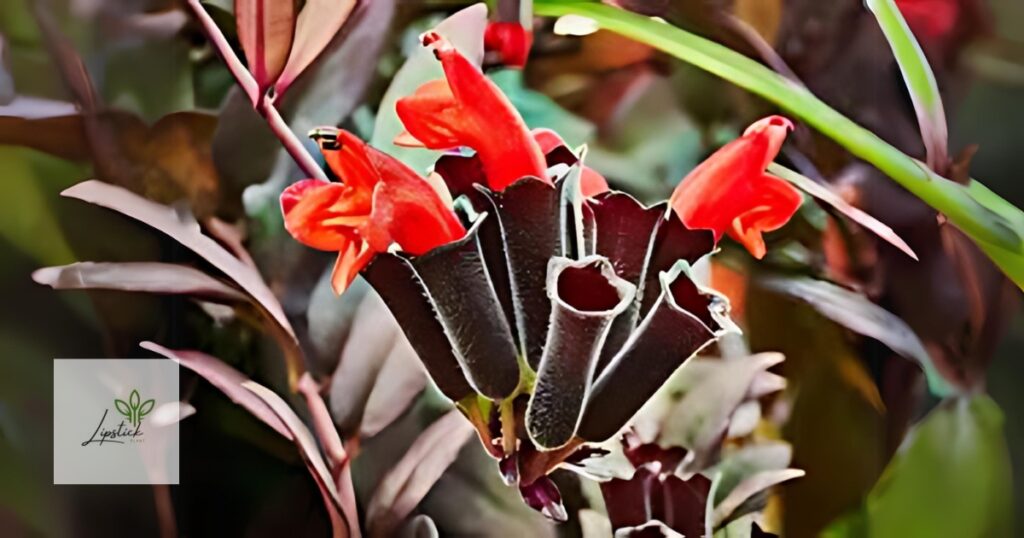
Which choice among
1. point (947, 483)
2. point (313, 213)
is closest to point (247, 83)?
point (313, 213)

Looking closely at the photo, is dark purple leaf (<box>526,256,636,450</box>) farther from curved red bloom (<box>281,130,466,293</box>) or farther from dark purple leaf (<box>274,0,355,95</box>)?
dark purple leaf (<box>274,0,355,95</box>)

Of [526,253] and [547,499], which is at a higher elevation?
[526,253]

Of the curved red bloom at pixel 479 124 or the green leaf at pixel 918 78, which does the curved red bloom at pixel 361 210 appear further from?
the green leaf at pixel 918 78

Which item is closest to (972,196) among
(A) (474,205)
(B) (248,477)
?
(A) (474,205)

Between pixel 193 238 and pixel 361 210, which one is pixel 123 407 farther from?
pixel 361 210

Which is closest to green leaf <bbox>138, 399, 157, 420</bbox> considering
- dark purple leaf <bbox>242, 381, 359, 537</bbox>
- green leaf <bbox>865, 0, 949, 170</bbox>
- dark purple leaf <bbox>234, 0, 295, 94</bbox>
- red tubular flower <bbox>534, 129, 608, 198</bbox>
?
dark purple leaf <bbox>242, 381, 359, 537</bbox>

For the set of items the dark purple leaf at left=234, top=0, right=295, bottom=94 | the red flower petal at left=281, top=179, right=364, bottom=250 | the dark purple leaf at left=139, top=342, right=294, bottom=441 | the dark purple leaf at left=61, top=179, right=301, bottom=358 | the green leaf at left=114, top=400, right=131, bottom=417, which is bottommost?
the green leaf at left=114, top=400, right=131, bottom=417

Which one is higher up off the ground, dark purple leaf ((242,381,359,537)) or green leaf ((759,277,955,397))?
green leaf ((759,277,955,397))

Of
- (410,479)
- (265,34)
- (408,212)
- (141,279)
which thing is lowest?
(410,479)
